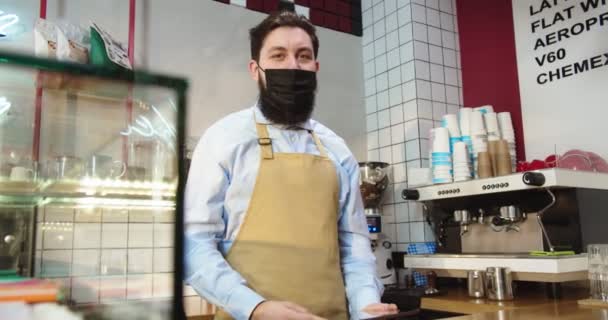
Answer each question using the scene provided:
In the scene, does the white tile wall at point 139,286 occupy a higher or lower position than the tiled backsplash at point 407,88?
lower

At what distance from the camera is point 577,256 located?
7.23 feet

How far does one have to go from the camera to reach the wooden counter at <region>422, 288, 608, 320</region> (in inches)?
60.7

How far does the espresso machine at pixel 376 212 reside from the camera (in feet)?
10.2

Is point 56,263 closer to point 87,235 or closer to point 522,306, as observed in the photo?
point 87,235

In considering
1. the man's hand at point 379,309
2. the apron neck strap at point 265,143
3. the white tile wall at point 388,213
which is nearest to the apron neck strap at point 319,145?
the apron neck strap at point 265,143

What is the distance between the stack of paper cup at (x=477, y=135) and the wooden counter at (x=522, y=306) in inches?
26.1

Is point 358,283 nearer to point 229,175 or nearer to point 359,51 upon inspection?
point 229,175

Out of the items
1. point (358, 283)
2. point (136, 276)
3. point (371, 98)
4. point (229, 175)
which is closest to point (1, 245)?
point (136, 276)

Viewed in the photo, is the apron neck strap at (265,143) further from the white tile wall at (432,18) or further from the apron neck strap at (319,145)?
the white tile wall at (432,18)

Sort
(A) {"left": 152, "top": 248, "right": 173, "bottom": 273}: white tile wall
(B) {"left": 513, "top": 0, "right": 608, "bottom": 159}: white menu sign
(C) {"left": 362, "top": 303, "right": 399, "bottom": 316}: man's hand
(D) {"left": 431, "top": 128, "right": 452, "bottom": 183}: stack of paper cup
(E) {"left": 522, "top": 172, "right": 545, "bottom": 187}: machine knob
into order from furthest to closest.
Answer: (D) {"left": 431, "top": 128, "right": 452, "bottom": 183}: stack of paper cup → (B) {"left": 513, "top": 0, "right": 608, "bottom": 159}: white menu sign → (E) {"left": 522, "top": 172, "right": 545, "bottom": 187}: machine knob → (C) {"left": 362, "top": 303, "right": 399, "bottom": 316}: man's hand → (A) {"left": 152, "top": 248, "right": 173, "bottom": 273}: white tile wall

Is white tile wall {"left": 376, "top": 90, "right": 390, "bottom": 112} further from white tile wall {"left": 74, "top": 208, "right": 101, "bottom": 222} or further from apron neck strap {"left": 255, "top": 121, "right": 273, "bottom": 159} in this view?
white tile wall {"left": 74, "top": 208, "right": 101, "bottom": 222}

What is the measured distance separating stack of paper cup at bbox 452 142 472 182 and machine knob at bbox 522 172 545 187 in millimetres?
499

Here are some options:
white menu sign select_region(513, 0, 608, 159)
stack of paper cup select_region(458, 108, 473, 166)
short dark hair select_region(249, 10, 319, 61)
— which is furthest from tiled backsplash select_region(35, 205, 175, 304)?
white menu sign select_region(513, 0, 608, 159)

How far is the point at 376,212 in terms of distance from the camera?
10.3ft
